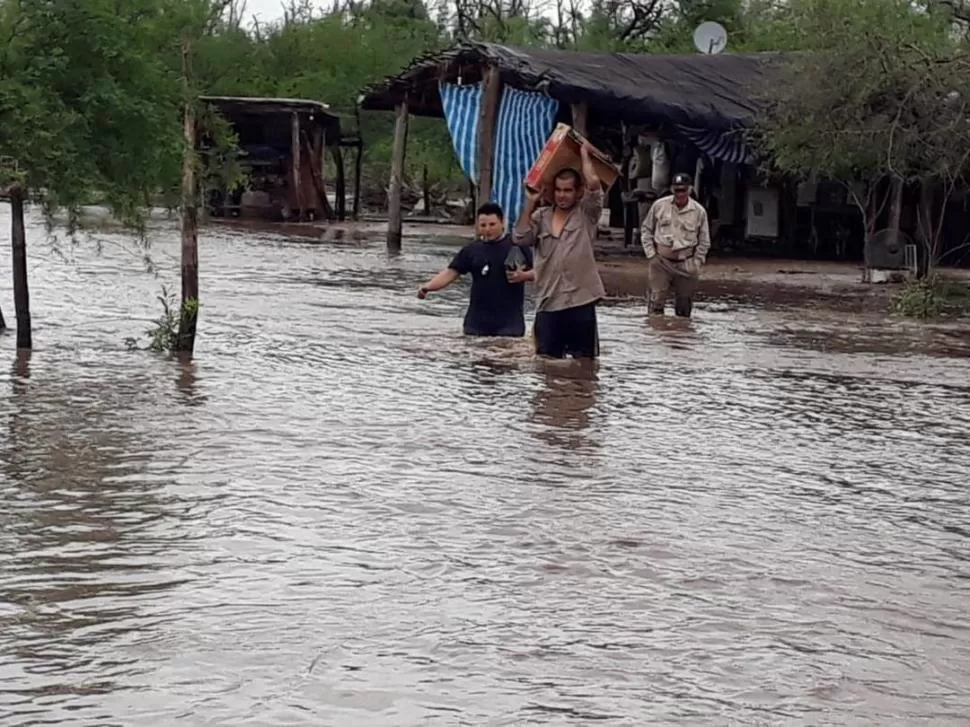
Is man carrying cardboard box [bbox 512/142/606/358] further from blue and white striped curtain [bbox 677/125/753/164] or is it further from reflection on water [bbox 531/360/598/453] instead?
A: blue and white striped curtain [bbox 677/125/753/164]

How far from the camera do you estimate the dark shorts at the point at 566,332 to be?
11.7 meters

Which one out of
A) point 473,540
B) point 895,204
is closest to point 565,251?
point 473,540

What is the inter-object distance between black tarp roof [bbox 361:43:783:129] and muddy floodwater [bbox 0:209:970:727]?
12.2 meters

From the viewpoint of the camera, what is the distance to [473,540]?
6.41 meters

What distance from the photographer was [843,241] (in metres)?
29.5

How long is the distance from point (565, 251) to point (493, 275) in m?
1.04

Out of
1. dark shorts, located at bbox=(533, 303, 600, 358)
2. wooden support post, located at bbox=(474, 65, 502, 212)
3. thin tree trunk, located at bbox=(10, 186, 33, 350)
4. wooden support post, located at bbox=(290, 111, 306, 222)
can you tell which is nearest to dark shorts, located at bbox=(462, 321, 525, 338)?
dark shorts, located at bbox=(533, 303, 600, 358)

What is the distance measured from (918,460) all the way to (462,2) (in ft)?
149

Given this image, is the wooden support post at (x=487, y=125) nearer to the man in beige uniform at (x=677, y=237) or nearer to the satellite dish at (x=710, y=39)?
the satellite dish at (x=710, y=39)

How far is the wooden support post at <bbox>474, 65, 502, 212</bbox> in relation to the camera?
992 inches

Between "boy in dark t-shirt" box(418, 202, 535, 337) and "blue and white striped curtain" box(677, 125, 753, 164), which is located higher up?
"blue and white striped curtain" box(677, 125, 753, 164)

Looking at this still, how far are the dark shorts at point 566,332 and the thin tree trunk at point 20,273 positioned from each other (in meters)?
3.62

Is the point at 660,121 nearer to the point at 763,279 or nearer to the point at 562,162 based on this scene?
the point at 763,279

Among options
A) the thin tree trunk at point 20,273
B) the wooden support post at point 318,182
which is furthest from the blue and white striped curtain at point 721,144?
the thin tree trunk at point 20,273
